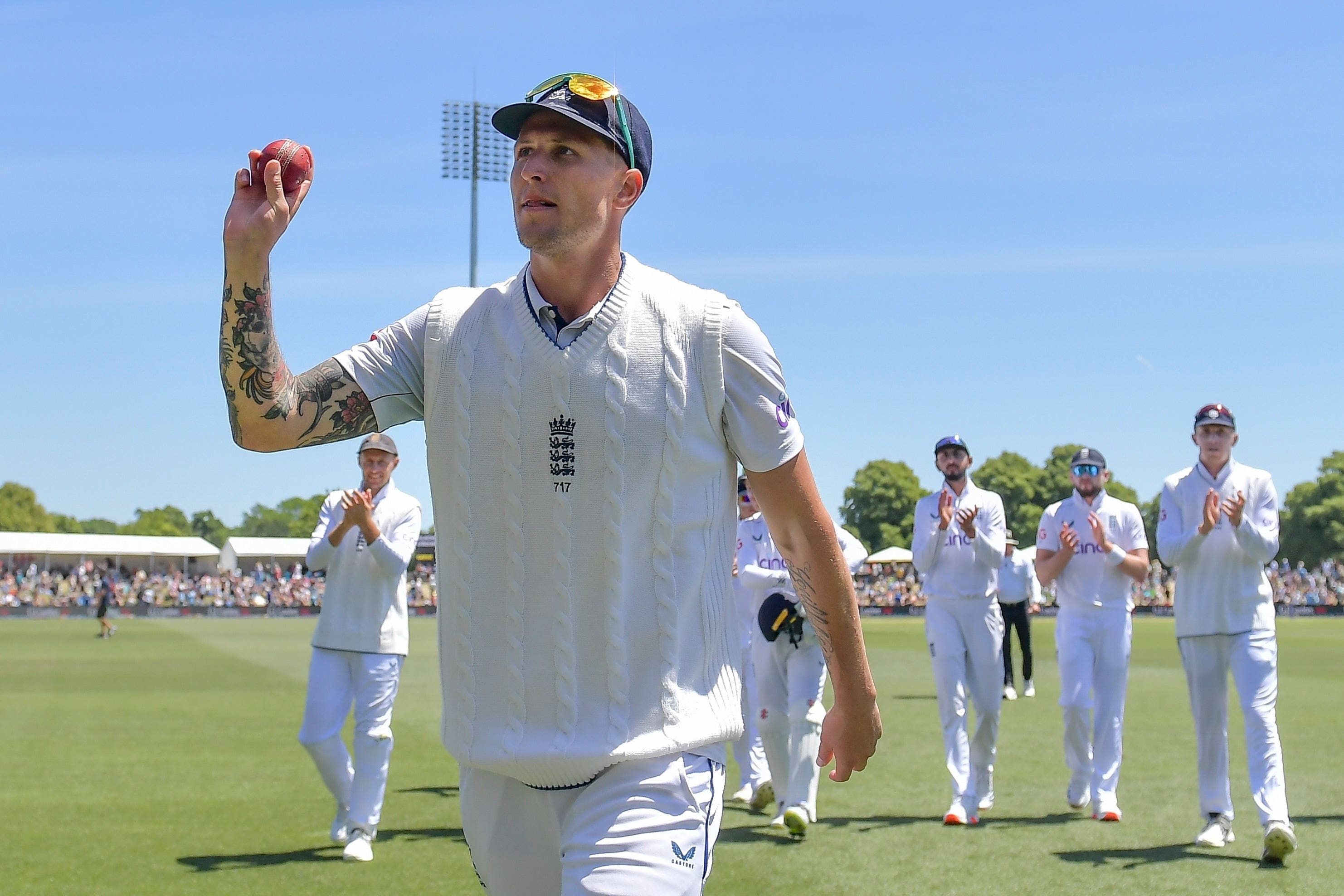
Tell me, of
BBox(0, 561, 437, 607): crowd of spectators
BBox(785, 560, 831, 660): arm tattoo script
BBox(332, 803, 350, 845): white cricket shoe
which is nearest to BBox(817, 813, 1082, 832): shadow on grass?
BBox(332, 803, 350, 845): white cricket shoe

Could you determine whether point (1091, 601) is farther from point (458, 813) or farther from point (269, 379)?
point (269, 379)

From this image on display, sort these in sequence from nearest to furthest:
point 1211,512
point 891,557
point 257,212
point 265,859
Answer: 1. point 257,212
2. point 265,859
3. point 1211,512
4. point 891,557

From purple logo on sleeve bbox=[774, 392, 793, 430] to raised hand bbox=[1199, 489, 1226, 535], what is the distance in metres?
6.76

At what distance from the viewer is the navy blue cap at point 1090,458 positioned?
1179cm

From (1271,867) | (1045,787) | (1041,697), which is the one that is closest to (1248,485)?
(1271,867)

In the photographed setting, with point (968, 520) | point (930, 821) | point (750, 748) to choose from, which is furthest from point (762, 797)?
point (968, 520)

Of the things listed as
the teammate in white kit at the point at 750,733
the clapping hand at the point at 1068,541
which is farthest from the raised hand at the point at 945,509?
the teammate in white kit at the point at 750,733

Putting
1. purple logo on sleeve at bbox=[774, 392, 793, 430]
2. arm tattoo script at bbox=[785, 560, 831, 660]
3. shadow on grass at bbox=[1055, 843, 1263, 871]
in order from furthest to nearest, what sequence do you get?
shadow on grass at bbox=[1055, 843, 1263, 871], arm tattoo script at bbox=[785, 560, 831, 660], purple logo on sleeve at bbox=[774, 392, 793, 430]

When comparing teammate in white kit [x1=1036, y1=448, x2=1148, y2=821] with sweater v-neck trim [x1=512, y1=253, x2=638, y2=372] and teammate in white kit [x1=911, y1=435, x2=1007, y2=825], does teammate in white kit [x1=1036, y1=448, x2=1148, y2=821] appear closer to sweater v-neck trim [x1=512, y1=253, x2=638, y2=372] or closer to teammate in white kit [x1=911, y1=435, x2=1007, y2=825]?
teammate in white kit [x1=911, y1=435, x2=1007, y2=825]

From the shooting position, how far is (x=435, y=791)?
1226cm

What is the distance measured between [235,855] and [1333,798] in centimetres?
832

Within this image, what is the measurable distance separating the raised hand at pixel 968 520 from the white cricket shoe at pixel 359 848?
499 cm

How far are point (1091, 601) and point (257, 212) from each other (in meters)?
9.69

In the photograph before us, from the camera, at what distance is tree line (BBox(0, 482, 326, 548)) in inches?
5531
